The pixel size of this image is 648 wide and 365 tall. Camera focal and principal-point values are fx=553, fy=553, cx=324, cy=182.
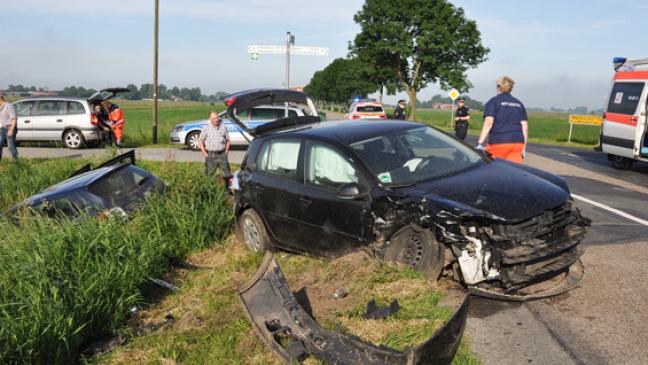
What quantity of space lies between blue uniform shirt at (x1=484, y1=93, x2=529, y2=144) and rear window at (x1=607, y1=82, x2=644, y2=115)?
662cm

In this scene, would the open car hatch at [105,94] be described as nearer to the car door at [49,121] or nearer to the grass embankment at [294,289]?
the car door at [49,121]

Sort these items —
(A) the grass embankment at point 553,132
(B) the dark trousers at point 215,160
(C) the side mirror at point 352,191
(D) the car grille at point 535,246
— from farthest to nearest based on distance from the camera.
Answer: (A) the grass embankment at point 553,132, (B) the dark trousers at point 215,160, (C) the side mirror at point 352,191, (D) the car grille at point 535,246

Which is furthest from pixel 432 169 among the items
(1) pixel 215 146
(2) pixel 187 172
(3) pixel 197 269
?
(1) pixel 215 146

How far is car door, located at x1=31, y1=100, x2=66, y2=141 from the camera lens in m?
19.1

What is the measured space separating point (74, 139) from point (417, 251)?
56.0ft

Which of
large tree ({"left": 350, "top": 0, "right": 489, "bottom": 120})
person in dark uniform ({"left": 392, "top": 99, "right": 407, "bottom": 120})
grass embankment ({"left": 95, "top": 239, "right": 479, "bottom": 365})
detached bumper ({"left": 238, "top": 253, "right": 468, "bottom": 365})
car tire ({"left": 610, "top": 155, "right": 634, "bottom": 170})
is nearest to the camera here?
detached bumper ({"left": 238, "top": 253, "right": 468, "bottom": 365})

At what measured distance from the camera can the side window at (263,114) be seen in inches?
770

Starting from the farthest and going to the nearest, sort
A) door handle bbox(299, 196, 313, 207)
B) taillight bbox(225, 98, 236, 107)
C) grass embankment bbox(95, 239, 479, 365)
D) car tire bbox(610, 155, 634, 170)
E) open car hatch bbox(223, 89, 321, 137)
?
car tire bbox(610, 155, 634, 170), taillight bbox(225, 98, 236, 107), open car hatch bbox(223, 89, 321, 137), door handle bbox(299, 196, 313, 207), grass embankment bbox(95, 239, 479, 365)

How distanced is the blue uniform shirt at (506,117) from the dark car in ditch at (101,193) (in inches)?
192

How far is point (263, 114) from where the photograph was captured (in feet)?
64.5

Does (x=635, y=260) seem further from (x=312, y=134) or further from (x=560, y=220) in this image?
(x=312, y=134)

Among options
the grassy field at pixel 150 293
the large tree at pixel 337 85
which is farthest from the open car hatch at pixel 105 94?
the large tree at pixel 337 85

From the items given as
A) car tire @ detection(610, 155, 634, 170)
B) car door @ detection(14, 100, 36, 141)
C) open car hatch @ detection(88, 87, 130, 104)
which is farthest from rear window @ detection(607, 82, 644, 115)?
car door @ detection(14, 100, 36, 141)

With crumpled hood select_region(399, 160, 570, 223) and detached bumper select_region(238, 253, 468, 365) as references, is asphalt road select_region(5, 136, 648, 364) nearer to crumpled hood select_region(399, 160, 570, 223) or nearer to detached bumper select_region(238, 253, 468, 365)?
detached bumper select_region(238, 253, 468, 365)
